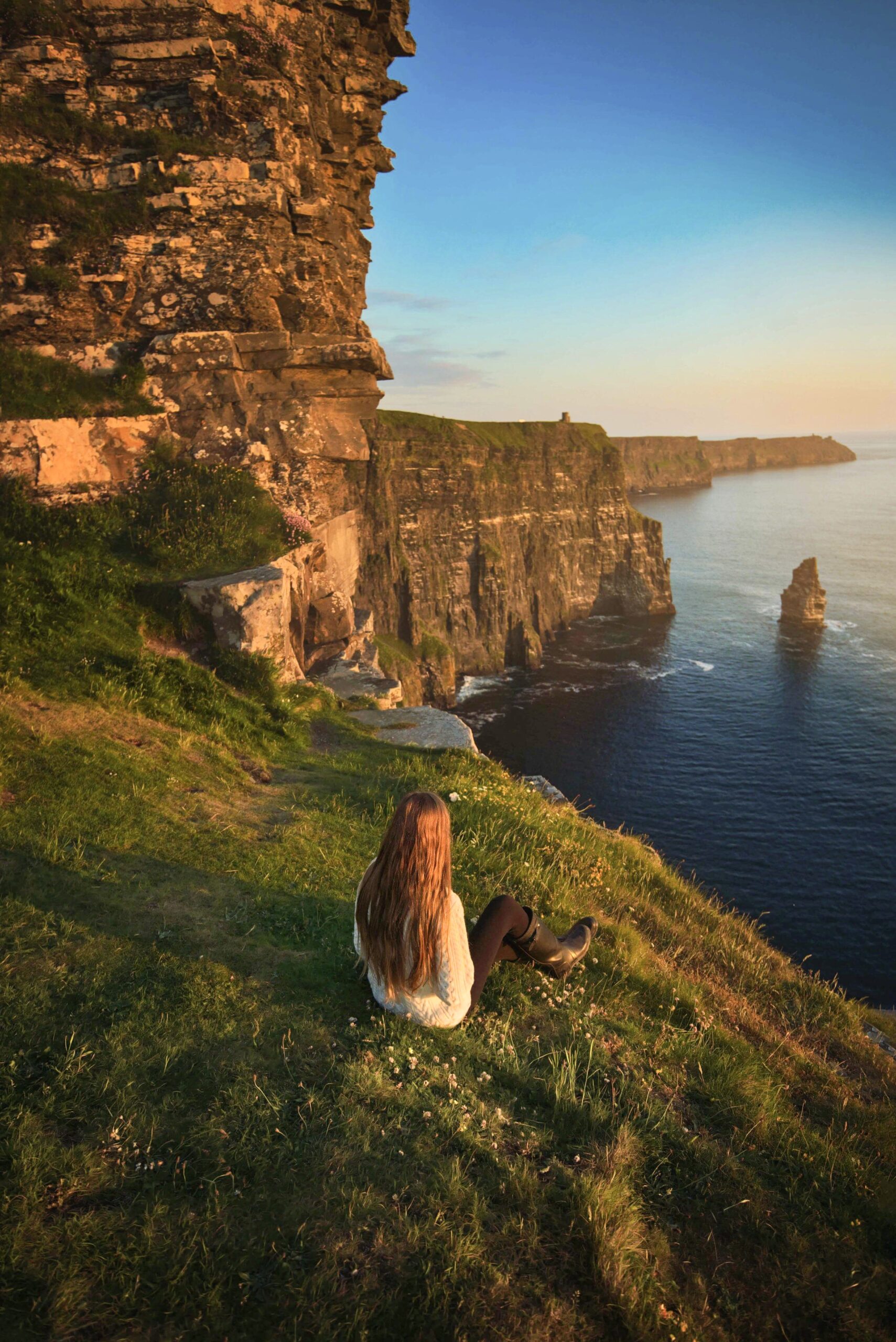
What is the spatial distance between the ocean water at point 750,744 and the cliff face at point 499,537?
446 cm

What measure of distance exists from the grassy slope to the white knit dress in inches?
6.0

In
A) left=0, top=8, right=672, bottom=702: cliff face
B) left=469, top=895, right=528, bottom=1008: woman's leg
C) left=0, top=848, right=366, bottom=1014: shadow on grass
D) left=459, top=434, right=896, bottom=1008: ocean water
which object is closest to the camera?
left=469, top=895, right=528, bottom=1008: woman's leg

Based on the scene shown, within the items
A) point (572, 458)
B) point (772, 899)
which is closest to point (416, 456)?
point (572, 458)

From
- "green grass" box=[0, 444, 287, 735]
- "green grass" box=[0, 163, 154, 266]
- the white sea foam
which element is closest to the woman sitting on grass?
Answer: "green grass" box=[0, 444, 287, 735]

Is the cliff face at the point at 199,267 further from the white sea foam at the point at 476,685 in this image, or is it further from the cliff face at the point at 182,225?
the white sea foam at the point at 476,685

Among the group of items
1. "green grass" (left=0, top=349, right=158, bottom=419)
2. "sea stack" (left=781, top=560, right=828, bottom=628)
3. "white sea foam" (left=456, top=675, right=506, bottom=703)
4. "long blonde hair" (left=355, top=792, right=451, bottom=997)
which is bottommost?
"white sea foam" (left=456, top=675, right=506, bottom=703)

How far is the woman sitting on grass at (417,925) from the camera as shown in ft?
15.0

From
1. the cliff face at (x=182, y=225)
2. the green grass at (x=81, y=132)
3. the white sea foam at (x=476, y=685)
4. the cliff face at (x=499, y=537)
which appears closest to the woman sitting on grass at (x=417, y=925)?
the cliff face at (x=182, y=225)

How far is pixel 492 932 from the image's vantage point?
17.3 feet

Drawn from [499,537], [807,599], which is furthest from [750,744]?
[499,537]

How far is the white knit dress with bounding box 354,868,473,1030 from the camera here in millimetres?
4719

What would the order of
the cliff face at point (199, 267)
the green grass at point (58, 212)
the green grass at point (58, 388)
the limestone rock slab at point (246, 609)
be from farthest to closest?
the green grass at point (58, 212)
the cliff face at point (199, 267)
the green grass at point (58, 388)
the limestone rock slab at point (246, 609)

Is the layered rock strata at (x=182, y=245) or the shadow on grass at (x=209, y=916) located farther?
the layered rock strata at (x=182, y=245)

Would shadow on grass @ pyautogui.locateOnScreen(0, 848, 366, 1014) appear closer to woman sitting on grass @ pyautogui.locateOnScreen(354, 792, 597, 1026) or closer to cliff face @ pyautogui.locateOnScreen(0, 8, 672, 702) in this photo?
woman sitting on grass @ pyautogui.locateOnScreen(354, 792, 597, 1026)
